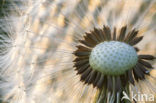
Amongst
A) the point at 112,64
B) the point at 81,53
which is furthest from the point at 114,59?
the point at 81,53

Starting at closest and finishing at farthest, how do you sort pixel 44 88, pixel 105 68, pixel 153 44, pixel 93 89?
1. pixel 105 68
2. pixel 93 89
3. pixel 153 44
4. pixel 44 88

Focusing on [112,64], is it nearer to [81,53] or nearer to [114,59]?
[114,59]

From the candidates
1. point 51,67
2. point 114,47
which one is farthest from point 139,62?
point 51,67

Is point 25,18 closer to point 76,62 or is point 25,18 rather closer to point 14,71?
point 14,71

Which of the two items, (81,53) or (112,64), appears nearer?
(112,64)
